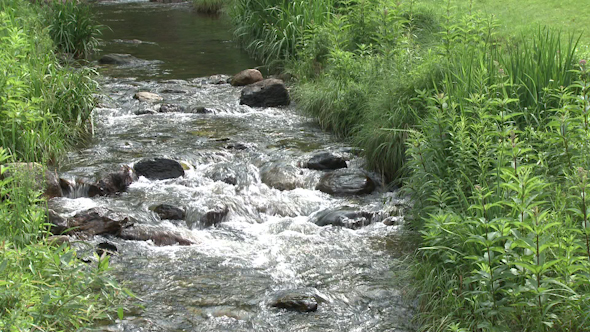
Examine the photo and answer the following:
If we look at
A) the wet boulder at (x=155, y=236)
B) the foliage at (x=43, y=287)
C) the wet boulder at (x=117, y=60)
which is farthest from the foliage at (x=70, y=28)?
the foliage at (x=43, y=287)

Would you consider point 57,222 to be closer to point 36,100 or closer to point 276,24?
point 36,100

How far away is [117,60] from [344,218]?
918 centimetres

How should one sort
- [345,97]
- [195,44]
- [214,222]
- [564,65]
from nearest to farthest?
[564,65]
[214,222]
[345,97]
[195,44]

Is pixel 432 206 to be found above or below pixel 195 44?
above

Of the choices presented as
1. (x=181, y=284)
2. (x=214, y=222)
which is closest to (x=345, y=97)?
(x=214, y=222)

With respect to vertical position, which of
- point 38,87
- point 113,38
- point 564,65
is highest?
point 564,65

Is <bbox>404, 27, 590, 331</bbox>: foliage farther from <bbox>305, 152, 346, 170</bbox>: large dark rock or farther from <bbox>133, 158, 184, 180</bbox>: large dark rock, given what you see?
<bbox>133, 158, 184, 180</bbox>: large dark rock

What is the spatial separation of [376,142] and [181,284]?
133 inches

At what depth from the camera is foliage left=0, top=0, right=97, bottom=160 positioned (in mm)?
6750

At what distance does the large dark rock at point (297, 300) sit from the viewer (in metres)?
4.96

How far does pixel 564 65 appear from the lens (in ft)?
19.6

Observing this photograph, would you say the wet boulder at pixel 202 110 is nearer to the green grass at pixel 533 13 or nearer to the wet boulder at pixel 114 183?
the wet boulder at pixel 114 183

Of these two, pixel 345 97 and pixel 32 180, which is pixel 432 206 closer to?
pixel 32 180

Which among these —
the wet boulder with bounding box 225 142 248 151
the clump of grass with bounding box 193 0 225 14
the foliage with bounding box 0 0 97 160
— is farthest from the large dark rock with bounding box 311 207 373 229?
the clump of grass with bounding box 193 0 225 14
